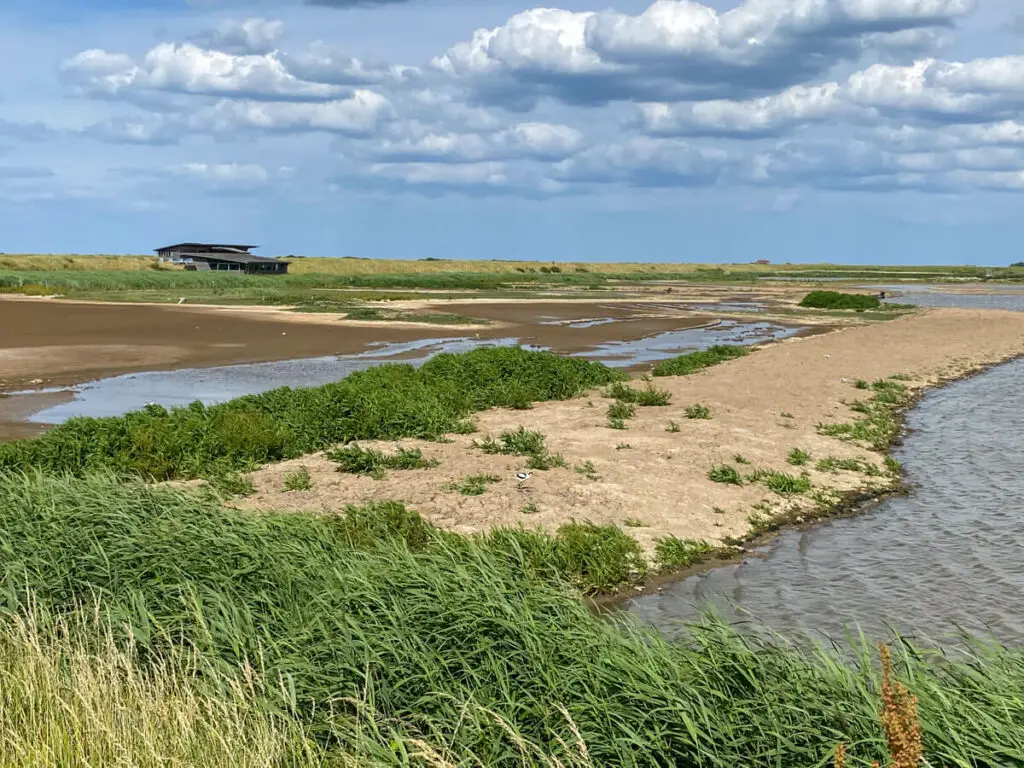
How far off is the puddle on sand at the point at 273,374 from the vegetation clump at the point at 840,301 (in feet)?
57.4

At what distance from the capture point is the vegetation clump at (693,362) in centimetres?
2998

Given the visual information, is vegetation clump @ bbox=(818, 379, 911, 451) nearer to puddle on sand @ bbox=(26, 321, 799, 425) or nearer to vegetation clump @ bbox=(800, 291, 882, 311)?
puddle on sand @ bbox=(26, 321, 799, 425)

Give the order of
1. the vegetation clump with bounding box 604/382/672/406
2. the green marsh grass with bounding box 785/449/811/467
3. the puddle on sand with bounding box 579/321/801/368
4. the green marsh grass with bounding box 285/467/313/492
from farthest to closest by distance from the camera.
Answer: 1. the puddle on sand with bounding box 579/321/801/368
2. the vegetation clump with bounding box 604/382/672/406
3. the green marsh grass with bounding box 785/449/811/467
4. the green marsh grass with bounding box 285/467/313/492

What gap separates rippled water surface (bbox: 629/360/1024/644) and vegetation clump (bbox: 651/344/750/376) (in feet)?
39.4

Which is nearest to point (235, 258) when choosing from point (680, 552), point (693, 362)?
point (693, 362)

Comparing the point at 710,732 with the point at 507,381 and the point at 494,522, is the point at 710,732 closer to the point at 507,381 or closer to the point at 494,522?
the point at 494,522

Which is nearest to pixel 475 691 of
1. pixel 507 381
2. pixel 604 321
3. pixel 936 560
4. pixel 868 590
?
pixel 868 590

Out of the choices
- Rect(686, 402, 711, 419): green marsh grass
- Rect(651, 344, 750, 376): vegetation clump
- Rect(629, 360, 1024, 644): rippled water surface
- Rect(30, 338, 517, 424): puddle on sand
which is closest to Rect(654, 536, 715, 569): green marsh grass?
Rect(629, 360, 1024, 644): rippled water surface

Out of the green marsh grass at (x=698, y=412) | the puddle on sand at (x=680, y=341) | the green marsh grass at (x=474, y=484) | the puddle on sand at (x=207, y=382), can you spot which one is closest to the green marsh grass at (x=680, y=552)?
the green marsh grass at (x=474, y=484)

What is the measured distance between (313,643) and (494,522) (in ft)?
19.6

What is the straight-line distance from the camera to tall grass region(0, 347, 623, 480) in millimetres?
15758

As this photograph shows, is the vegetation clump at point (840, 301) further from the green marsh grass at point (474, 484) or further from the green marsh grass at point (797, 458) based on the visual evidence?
the green marsh grass at point (474, 484)

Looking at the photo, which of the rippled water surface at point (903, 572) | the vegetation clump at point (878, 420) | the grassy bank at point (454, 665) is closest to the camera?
the grassy bank at point (454, 665)

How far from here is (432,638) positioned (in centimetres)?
736
